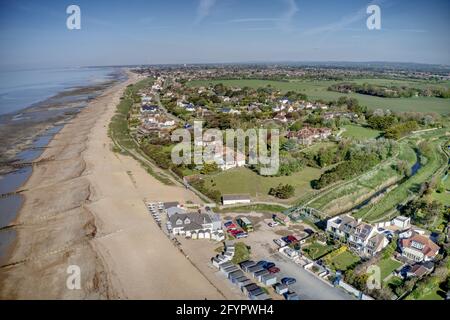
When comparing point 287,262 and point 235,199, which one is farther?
point 235,199

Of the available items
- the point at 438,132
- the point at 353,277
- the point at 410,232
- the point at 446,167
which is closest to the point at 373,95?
the point at 438,132

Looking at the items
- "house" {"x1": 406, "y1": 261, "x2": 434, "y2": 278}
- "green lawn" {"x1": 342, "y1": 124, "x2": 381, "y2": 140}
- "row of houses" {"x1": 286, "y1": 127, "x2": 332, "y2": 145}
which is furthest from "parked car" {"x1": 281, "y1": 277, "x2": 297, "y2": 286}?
"green lawn" {"x1": 342, "y1": 124, "x2": 381, "y2": 140}

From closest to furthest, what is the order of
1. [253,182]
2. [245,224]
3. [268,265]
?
[268,265]
[245,224]
[253,182]

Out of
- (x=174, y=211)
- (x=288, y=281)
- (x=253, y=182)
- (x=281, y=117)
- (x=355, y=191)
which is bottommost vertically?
(x=288, y=281)

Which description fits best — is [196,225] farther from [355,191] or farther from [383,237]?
[355,191]

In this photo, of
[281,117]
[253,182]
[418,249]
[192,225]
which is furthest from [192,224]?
[281,117]

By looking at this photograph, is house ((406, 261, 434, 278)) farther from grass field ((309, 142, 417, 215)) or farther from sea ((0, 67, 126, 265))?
sea ((0, 67, 126, 265))

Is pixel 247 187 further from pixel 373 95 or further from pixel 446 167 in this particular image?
pixel 373 95

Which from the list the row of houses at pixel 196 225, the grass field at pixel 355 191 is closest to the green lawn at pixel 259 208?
the row of houses at pixel 196 225
